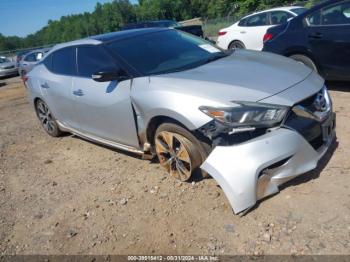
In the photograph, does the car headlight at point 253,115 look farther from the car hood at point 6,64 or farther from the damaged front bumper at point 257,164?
the car hood at point 6,64

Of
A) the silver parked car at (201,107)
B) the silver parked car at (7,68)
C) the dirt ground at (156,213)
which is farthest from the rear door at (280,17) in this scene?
the silver parked car at (7,68)

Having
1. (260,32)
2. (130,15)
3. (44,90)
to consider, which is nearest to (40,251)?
(44,90)

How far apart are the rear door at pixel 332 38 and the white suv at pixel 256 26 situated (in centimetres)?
400

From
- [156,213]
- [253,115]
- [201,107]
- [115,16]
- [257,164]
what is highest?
[115,16]

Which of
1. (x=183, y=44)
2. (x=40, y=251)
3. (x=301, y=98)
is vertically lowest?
(x=40, y=251)

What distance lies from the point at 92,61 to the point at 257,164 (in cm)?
262

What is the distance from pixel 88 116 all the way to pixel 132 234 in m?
1.95

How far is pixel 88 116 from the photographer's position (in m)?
4.68

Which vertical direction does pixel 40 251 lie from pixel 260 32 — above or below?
below

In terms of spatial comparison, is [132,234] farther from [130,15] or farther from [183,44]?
[130,15]

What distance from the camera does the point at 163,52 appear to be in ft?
14.0

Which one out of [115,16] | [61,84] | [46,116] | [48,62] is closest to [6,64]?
[46,116]

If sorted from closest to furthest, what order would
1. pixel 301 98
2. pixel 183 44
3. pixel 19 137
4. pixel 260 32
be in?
pixel 301 98 → pixel 183 44 → pixel 19 137 → pixel 260 32

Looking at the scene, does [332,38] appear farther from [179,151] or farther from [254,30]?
[254,30]
